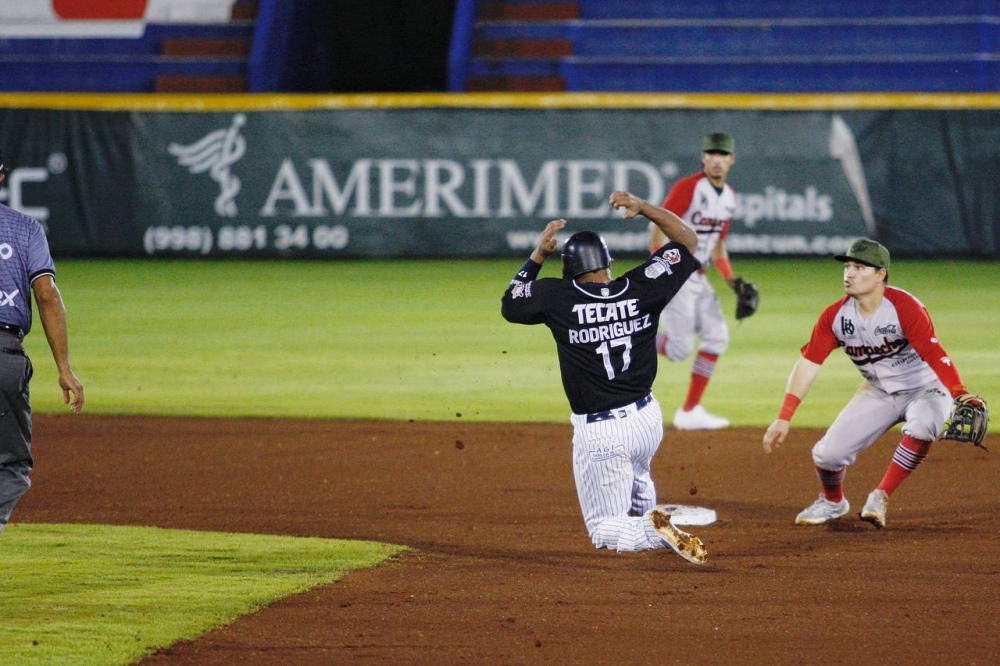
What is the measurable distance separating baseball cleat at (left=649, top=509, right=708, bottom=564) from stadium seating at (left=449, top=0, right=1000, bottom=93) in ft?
69.1

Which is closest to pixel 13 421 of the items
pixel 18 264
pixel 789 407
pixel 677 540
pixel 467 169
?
pixel 18 264

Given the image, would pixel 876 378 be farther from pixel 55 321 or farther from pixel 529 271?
pixel 55 321

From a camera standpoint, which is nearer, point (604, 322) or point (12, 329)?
point (12, 329)

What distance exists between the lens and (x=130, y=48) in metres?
A: 29.7

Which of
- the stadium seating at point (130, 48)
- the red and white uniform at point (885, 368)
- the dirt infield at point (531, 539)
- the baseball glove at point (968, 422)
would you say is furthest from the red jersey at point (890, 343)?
the stadium seating at point (130, 48)

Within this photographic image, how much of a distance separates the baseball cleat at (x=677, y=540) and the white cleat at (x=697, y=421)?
4689mm

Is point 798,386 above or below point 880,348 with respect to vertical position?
below

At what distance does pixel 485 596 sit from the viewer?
6477mm

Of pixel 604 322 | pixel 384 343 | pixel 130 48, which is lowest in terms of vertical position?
pixel 384 343

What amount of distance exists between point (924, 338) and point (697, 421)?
384 centimetres

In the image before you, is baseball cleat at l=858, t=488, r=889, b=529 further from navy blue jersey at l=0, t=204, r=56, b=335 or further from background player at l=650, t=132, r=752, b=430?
navy blue jersey at l=0, t=204, r=56, b=335

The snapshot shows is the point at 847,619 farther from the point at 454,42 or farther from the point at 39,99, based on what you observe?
the point at 454,42

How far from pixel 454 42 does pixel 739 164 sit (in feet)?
26.1

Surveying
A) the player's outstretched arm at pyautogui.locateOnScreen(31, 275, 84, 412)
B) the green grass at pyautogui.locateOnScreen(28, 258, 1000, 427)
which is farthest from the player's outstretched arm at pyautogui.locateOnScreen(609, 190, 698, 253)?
the green grass at pyautogui.locateOnScreen(28, 258, 1000, 427)
